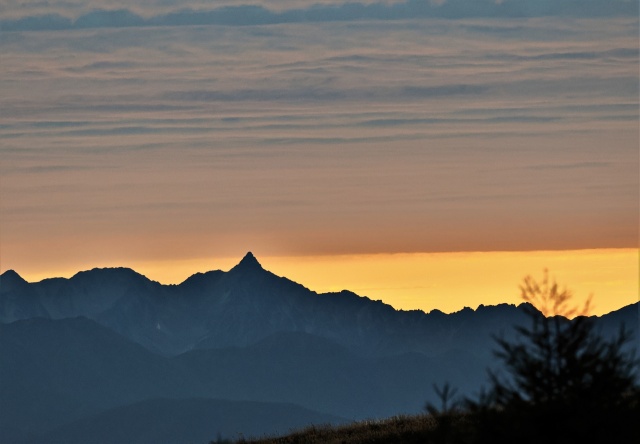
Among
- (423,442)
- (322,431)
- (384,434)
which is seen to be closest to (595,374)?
(423,442)

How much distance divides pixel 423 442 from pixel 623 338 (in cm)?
808

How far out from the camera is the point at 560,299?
69.1 ft

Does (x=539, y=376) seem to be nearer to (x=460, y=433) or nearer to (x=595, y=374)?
(x=595, y=374)

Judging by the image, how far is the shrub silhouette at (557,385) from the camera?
1989cm

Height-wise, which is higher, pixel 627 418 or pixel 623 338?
pixel 623 338

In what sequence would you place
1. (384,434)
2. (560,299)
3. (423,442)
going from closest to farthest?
(560,299) < (423,442) < (384,434)

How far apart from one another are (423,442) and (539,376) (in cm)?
732

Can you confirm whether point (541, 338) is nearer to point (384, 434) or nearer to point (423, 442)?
point (423, 442)

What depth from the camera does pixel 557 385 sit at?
20.4 m

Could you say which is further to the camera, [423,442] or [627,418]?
[423,442]

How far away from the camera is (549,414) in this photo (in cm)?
1994

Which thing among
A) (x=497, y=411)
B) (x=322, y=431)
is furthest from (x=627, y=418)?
(x=322, y=431)

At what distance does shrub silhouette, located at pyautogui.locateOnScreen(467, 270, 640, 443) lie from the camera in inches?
783

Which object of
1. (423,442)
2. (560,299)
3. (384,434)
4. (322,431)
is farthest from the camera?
(322,431)
